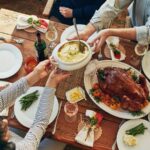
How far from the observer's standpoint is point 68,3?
2.82 meters

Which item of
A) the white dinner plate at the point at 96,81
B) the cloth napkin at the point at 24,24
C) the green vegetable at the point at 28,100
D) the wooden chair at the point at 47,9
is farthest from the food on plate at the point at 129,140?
the wooden chair at the point at 47,9

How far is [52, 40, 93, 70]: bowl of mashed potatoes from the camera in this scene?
6.17 ft

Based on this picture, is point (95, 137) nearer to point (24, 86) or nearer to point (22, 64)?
point (24, 86)

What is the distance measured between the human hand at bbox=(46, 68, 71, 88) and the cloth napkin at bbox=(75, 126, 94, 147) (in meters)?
0.31

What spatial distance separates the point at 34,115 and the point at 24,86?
0.61 ft

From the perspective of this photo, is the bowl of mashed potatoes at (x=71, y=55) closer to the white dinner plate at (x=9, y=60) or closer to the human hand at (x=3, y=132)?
the white dinner plate at (x=9, y=60)

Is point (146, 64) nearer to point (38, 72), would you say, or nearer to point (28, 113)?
point (38, 72)

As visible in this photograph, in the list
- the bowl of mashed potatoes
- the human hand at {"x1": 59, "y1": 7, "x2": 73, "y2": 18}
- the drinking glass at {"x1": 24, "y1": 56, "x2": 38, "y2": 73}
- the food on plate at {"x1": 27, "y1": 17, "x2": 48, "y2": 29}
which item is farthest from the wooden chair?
the bowl of mashed potatoes

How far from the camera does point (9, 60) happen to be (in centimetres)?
220

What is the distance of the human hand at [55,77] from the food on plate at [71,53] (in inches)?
4.2

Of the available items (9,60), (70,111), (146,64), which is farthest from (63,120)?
(146,64)

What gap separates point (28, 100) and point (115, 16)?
0.91 meters

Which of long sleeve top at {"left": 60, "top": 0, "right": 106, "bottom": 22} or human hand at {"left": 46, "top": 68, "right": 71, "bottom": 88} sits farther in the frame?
long sleeve top at {"left": 60, "top": 0, "right": 106, "bottom": 22}

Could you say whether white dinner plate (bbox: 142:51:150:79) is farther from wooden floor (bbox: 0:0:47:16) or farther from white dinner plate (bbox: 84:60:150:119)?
wooden floor (bbox: 0:0:47:16)
